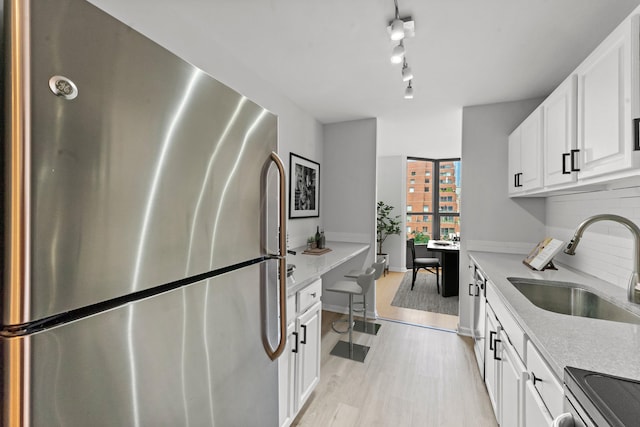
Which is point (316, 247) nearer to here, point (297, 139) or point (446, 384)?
point (297, 139)

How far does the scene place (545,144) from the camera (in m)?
1.95

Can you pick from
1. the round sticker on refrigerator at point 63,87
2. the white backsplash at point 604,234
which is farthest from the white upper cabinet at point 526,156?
the round sticker on refrigerator at point 63,87

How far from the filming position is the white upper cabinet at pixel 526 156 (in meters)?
2.05

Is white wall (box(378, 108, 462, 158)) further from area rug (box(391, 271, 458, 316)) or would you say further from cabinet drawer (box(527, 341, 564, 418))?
cabinet drawer (box(527, 341, 564, 418))

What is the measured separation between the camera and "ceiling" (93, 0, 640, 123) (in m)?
1.54

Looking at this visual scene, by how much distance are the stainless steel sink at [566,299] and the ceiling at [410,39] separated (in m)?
1.58

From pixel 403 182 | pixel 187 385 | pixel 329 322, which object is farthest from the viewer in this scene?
pixel 403 182

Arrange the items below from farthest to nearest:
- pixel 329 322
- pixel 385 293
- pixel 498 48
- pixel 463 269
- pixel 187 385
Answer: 1. pixel 385 293
2. pixel 329 322
3. pixel 463 269
4. pixel 498 48
5. pixel 187 385

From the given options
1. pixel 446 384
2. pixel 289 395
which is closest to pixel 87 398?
pixel 289 395

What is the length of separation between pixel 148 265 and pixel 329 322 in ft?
9.54

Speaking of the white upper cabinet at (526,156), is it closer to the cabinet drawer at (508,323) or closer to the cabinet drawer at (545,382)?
the cabinet drawer at (508,323)

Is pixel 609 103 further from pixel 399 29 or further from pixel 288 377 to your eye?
pixel 288 377

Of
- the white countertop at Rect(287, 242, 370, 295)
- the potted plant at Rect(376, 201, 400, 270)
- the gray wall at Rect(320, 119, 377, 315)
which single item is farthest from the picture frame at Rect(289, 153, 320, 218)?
the potted plant at Rect(376, 201, 400, 270)

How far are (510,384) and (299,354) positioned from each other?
110cm
